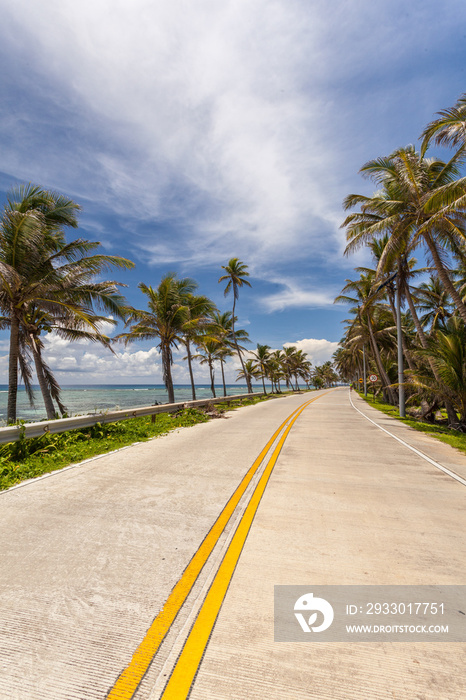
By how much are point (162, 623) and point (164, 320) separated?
2039cm

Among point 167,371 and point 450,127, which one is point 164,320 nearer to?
point 167,371

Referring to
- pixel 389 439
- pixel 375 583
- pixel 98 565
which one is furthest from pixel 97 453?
pixel 389 439

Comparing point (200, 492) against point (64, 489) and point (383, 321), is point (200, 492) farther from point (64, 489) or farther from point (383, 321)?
point (383, 321)

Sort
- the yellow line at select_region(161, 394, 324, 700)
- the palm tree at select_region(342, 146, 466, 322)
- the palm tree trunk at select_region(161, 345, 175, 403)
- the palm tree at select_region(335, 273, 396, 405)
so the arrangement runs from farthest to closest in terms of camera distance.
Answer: the palm tree at select_region(335, 273, 396, 405) < the palm tree trunk at select_region(161, 345, 175, 403) < the palm tree at select_region(342, 146, 466, 322) < the yellow line at select_region(161, 394, 324, 700)

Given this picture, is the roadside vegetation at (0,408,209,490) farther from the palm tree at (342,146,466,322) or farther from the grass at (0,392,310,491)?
the palm tree at (342,146,466,322)

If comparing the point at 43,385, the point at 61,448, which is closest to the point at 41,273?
the point at 43,385

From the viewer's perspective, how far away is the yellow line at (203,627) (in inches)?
76.5

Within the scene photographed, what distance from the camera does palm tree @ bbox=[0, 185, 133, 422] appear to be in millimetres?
10914

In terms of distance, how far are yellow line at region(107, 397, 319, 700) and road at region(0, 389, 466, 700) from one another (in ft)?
0.04

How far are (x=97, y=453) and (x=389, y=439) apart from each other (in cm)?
845

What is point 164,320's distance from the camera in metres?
22.1

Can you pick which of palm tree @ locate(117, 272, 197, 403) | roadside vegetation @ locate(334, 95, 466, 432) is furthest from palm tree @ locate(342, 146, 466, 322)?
palm tree @ locate(117, 272, 197, 403)

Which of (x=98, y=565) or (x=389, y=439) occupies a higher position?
(x=98, y=565)

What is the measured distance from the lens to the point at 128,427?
1129 cm
